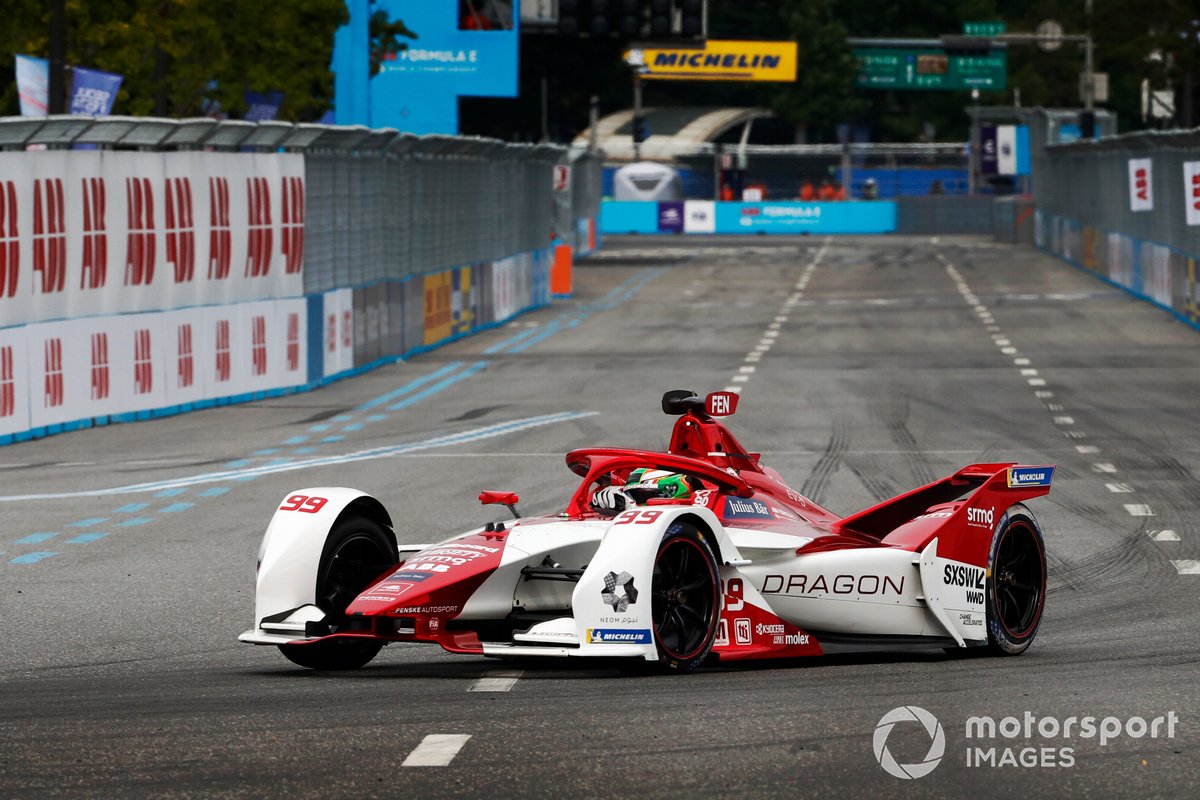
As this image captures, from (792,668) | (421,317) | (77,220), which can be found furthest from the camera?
(421,317)

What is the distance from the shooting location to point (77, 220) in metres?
21.1

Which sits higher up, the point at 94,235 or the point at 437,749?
the point at 94,235

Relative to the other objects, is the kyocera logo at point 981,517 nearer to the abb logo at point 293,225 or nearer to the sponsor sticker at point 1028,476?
the sponsor sticker at point 1028,476

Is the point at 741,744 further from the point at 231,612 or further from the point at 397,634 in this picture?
the point at 231,612

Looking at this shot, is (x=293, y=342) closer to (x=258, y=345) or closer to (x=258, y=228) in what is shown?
(x=258, y=345)

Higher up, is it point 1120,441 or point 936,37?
point 936,37

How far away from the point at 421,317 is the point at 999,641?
73.9ft

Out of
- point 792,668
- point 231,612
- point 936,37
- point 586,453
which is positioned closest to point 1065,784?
point 792,668

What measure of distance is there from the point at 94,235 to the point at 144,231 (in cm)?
96

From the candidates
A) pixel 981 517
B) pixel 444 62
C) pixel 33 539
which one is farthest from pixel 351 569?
pixel 444 62

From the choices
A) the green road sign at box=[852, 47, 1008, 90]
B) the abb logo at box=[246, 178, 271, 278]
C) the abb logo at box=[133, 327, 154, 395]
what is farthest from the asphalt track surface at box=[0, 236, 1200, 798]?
the green road sign at box=[852, 47, 1008, 90]

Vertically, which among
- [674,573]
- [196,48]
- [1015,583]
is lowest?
[1015,583]

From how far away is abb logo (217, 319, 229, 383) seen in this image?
23.7m

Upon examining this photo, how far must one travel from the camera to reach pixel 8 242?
65.1ft
